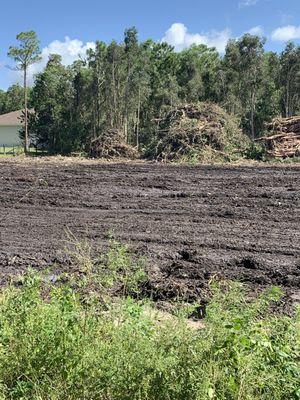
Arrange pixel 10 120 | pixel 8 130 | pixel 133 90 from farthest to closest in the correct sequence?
pixel 8 130 → pixel 10 120 → pixel 133 90

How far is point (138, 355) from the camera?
398 centimetres

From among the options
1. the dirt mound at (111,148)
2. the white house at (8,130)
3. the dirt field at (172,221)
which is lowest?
the dirt field at (172,221)

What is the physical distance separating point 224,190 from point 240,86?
29.4 m

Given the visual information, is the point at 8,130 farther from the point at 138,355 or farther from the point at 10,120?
the point at 138,355

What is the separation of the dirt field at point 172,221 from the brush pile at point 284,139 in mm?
5525

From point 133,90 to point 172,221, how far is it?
3291 centimetres

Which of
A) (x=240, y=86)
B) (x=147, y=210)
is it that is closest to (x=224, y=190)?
(x=147, y=210)

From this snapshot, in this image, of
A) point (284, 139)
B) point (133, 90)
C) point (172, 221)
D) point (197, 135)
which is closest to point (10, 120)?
point (133, 90)

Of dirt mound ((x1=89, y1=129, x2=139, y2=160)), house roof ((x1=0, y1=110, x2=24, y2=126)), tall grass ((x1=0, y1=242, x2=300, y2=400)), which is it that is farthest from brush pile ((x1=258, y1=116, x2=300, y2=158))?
house roof ((x1=0, y1=110, x2=24, y2=126))

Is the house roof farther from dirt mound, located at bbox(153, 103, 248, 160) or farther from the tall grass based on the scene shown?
the tall grass

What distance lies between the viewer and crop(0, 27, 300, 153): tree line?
3997cm

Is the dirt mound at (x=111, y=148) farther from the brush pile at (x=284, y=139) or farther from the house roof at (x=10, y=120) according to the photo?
the house roof at (x=10, y=120)

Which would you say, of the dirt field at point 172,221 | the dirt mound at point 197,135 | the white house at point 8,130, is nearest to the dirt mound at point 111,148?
the dirt mound at point 197,135

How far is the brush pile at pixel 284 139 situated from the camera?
23750 mm
